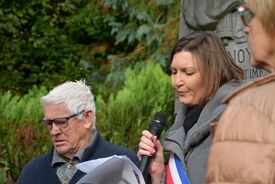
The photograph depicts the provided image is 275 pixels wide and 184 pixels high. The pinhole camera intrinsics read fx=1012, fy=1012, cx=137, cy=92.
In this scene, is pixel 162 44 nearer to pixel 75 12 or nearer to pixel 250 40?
pixel 75 12

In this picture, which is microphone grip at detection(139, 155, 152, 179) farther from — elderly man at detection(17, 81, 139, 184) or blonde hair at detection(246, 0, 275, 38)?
blonde hair at detection(246, 0, 275, 38)

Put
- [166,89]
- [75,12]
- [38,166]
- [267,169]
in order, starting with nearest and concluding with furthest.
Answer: [267,169], [38,166], [166,89], [75,12]

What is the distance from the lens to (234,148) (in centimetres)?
279

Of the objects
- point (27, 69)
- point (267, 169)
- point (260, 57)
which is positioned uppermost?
point (260, 57)

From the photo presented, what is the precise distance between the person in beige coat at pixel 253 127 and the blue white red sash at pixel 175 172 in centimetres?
152

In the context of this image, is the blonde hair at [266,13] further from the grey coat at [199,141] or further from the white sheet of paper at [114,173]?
the white sheet of paper at [114,173]

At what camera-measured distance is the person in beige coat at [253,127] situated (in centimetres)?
273

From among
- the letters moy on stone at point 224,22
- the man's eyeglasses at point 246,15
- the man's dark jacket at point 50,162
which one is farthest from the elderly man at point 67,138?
the letters moy on stone at point 224,22

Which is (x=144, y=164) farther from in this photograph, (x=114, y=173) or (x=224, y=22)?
(x=224, y=22)

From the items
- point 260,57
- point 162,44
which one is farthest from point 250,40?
point 162,44

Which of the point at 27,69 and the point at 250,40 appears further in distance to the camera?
the point at 27,69

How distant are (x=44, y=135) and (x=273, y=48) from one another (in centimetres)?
713

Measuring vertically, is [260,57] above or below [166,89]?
above

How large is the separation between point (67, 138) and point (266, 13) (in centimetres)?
285
